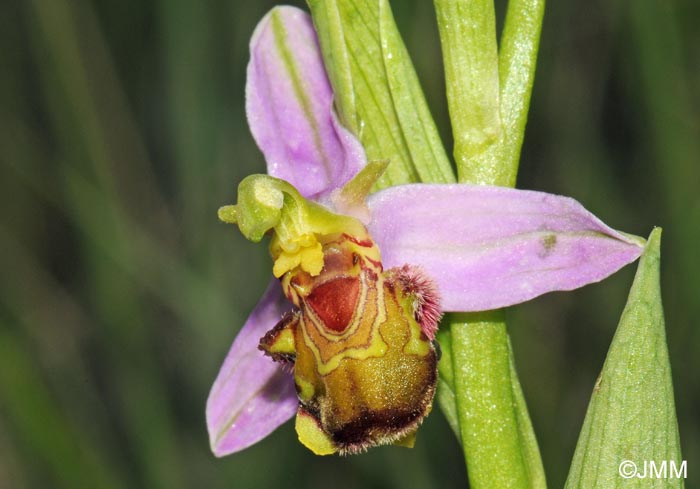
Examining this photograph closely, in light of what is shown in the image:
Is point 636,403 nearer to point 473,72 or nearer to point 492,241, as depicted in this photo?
point 492,241

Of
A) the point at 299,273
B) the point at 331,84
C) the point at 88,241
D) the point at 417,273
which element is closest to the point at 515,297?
the point at 417,273

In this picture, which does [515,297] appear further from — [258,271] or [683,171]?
[258,271]

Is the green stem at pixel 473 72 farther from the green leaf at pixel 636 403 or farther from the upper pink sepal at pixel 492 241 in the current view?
the green leaf at pixel 636 403

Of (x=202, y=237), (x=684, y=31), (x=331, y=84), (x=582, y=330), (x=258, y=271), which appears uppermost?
(x=331, y=84)

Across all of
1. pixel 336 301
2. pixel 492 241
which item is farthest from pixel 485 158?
pixel 336 301

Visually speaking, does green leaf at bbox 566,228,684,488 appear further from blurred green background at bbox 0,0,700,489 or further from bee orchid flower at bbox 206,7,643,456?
blurred green background at bbox 0,0,700,489

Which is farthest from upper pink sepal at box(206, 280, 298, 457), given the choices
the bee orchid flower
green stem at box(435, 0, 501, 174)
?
green stem at box(435, 0, 501, 174)

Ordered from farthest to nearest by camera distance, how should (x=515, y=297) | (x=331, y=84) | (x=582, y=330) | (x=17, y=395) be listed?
(x=582, y=330) → (x=17, y=395) → (x=331, y=84) → (x=515, y=297)

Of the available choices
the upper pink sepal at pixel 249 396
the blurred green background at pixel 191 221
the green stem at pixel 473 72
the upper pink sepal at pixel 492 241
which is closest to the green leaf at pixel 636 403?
the upper pink sepal at pixel 492 241
